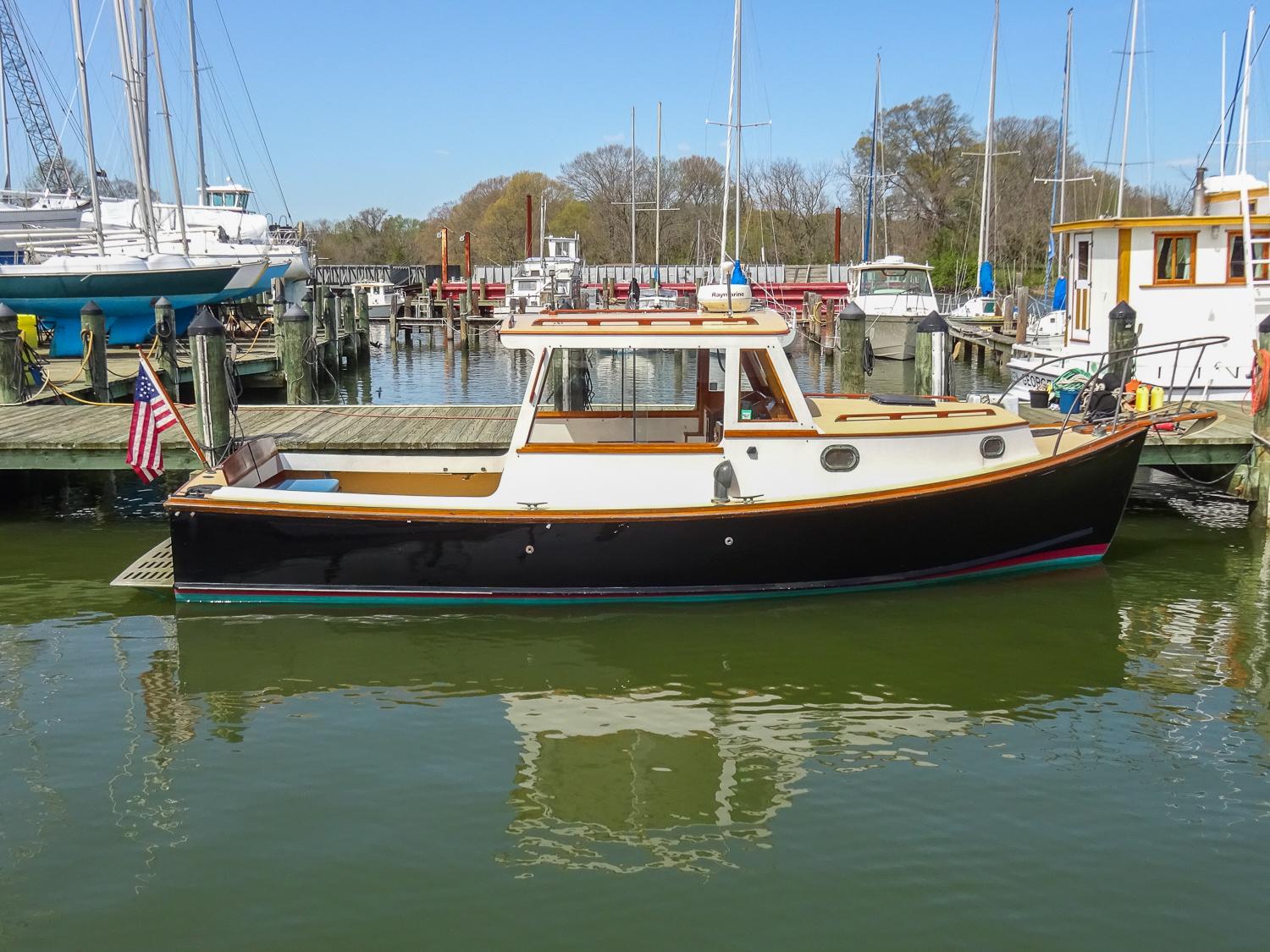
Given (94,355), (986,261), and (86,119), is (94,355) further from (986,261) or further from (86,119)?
(986,261)

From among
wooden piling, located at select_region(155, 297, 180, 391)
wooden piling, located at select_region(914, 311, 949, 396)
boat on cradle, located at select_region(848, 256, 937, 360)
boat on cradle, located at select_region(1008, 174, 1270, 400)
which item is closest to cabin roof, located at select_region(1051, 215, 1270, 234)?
boat on cradle, located at select_region(1008, 174, 1270, 400)

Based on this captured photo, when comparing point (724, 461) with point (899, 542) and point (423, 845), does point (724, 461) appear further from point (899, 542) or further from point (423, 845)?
point (423, 845)

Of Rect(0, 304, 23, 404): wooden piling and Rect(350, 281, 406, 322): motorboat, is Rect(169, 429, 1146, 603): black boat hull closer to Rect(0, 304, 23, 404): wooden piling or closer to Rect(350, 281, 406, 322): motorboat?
Rect(0, 304, 23, 404): wooden piling

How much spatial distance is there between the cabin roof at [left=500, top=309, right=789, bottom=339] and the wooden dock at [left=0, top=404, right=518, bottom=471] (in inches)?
95.3

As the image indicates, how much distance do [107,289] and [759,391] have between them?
65.4ft

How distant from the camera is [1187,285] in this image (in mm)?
15438

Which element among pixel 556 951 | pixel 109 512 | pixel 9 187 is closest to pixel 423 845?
pixel 556 951

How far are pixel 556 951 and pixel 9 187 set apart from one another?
3875cm

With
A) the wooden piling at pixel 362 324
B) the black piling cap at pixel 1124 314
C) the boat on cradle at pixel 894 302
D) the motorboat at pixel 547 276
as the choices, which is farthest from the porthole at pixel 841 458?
the motorboat at pixel 547 276

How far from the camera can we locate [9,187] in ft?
119

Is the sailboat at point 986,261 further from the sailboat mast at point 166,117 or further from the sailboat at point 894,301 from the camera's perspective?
the sailboat mast at point 166,117

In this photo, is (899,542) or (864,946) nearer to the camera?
(864,946)

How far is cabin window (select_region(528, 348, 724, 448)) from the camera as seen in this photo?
9266mm

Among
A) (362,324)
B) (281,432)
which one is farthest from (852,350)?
(362,324)
